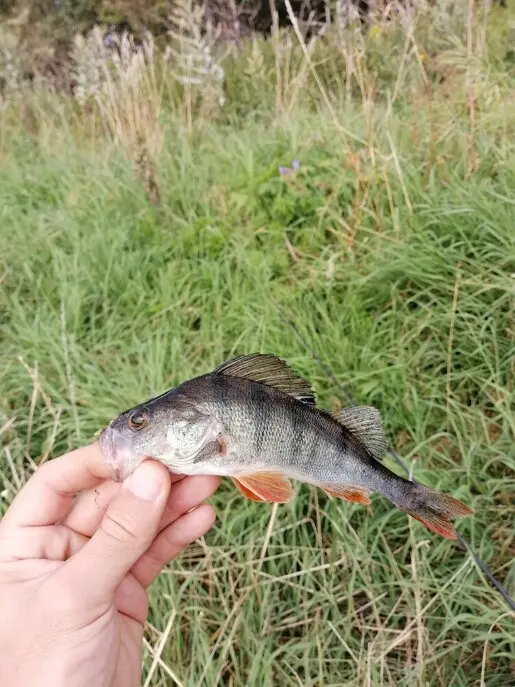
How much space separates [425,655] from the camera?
1818 millimetres

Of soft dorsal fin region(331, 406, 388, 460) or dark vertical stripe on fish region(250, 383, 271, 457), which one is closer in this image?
dark vertical stripe on fish region(250, 383, 271, 457)

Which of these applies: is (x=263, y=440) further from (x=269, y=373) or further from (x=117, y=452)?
(x=117, y=452)

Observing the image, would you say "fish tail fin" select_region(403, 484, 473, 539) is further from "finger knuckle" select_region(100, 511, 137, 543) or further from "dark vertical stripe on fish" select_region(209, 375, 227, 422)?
"finger knuckle" select_region(100, 511, 137, 543)

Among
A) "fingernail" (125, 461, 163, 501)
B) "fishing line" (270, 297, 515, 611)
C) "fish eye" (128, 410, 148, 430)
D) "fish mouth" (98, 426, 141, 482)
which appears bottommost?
"fishing line" (270, 297, 515, 611)

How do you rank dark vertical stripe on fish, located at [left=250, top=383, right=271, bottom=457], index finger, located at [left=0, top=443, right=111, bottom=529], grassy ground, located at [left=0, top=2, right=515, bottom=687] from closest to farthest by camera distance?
1. dark vertical stripe on fish, located at [left=250, top=383, right=271, bottom=457]
2. index finger, located at [left=0, top=443, right=111, bottom=529]
3. grassy ground, located at [left=0, top=2, right=515, bottom=687]

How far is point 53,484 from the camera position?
5.17 feet

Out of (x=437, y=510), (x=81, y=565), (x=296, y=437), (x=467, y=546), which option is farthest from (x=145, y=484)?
(x=467, y=546)

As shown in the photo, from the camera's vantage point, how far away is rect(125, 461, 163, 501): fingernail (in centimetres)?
124

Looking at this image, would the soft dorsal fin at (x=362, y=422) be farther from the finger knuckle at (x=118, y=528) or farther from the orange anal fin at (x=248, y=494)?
the finger knuckle at (x=118, y=528)

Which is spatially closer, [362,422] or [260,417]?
[260,417]

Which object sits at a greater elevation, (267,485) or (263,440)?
(263,440)

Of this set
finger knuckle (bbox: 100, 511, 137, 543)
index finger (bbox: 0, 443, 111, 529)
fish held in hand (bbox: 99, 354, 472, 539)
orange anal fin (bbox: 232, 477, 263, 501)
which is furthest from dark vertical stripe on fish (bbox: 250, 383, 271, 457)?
index finger (bbox: 0, 443, 111, 529)

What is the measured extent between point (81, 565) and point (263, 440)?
1.62ft

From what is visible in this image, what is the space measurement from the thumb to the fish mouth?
0.03 metres
